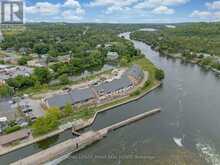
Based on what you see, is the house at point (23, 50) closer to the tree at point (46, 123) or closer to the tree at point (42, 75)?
the tree at point (42, 75)

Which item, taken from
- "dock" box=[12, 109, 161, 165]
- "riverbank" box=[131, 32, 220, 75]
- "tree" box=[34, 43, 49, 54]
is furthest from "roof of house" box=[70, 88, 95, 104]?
"tree" box=[34, 43, 49, 54]

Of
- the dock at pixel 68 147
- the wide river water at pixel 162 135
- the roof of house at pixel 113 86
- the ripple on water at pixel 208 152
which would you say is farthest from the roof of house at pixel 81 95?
the ripple on water at pixel 208 152

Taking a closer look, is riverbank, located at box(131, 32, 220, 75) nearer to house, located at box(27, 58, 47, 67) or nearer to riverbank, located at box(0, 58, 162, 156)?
riverbank, located at box(0, 58, 162, 156)

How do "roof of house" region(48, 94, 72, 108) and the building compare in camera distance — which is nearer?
"roof of house" region(48, 94, 72, 108)

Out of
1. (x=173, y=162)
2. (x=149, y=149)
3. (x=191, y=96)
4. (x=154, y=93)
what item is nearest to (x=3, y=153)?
(x=149, y=149)

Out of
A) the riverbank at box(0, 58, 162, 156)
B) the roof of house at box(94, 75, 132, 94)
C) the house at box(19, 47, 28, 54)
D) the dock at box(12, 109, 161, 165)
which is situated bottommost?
the dock at box(12, 109, 161, 165)

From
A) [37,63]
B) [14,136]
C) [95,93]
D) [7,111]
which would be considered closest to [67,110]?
[95,93]

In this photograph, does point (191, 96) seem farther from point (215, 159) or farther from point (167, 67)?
point (167, 67)

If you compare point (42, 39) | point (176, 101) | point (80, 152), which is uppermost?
point (42, 39)
